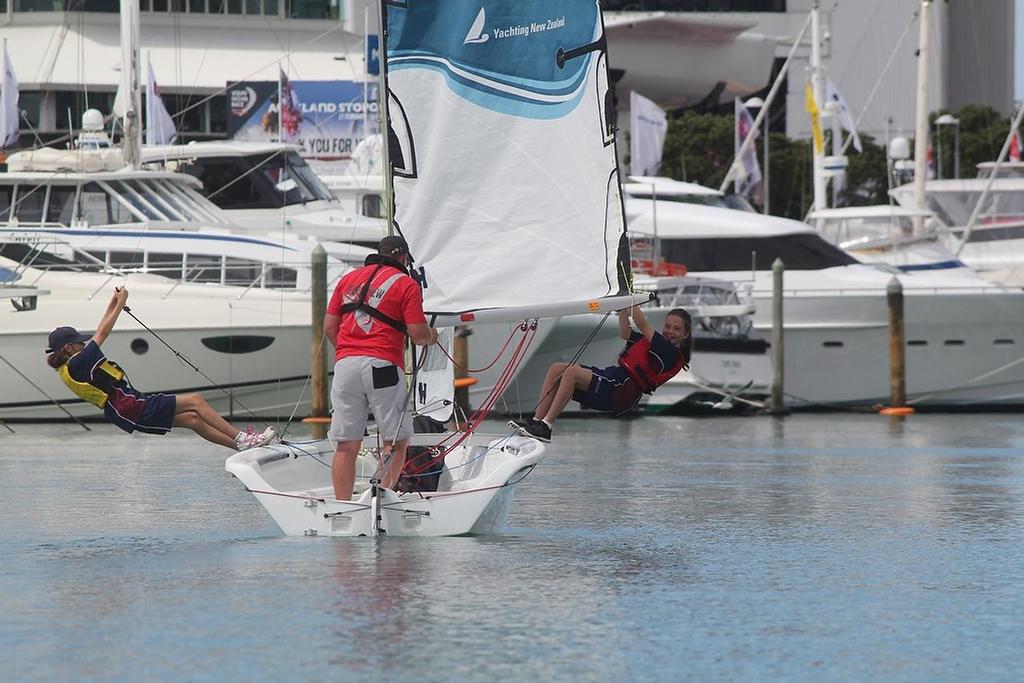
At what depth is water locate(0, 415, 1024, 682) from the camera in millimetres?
7484

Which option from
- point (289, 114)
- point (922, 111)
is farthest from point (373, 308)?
point (289, 114)

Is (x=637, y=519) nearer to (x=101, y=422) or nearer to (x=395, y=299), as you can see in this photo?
(x=395, y=299)

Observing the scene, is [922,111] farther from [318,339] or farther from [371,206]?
[318,339]

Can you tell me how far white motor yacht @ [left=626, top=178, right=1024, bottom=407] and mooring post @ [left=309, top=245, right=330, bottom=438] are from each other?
487cm

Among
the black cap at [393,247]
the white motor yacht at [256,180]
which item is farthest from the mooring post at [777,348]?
the black cap at [393,247]

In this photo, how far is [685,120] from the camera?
58.4 meters

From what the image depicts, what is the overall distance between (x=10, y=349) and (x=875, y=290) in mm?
11252

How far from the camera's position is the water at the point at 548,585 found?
7.48 metres

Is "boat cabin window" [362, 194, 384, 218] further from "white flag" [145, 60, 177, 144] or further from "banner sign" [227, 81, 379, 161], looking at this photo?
"banner sign" [227, 81, 379, 161]

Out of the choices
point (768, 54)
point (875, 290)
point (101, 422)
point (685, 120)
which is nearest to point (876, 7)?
point (768, 54)

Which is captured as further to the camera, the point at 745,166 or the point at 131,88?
the point at 745,166

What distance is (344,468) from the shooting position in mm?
10469

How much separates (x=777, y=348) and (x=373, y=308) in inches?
545

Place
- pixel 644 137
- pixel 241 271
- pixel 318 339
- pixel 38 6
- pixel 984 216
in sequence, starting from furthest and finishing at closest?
pixel 38 6 < pixel 644 137 < pixel 984 216 < pixel 241 271 < pixel 318 339
